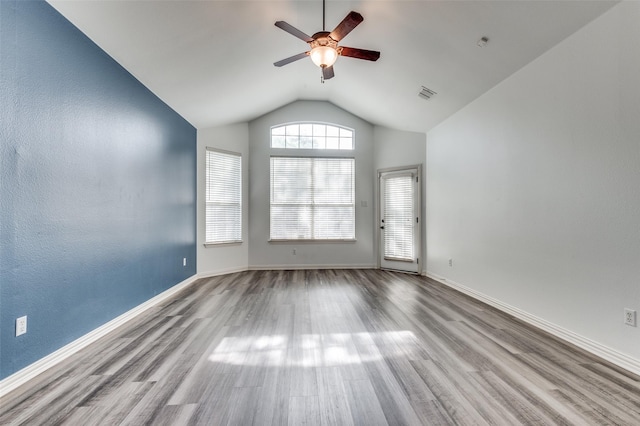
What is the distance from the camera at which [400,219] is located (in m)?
5.60

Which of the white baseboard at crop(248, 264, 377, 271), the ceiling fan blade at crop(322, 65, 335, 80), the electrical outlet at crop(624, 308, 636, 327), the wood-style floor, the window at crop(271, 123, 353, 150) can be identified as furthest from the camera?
the window at crop(271, 123, 353, 150)

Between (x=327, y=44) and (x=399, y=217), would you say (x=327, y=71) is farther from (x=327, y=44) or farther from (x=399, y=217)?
(x=399, y=217)

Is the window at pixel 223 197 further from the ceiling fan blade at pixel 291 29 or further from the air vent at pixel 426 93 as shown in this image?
the air vent at pixel 426 93

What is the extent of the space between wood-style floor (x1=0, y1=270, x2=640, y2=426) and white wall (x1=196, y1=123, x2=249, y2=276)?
74.5 inches

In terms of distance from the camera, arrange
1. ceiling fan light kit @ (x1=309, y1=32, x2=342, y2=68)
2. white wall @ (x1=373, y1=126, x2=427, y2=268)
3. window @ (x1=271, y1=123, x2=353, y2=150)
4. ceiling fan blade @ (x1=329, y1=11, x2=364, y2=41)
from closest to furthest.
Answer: ceiling fan blade @ (x1=329, y1=11, x2=364, y2=41) < ceiling fan light kit @ (x1=309, y1=32, x2=342, y2=68) < white wall @ (x1=373, y1=126, x2=427, y2=268) < window @ (x1=271, y1=123, x2=353, y2=150)

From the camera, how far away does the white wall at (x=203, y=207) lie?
502cm

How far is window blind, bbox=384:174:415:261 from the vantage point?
5465 mm

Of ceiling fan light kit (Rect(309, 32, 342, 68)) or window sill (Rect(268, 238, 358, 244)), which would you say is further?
window sill (Rect(268, 238, 358, 244))

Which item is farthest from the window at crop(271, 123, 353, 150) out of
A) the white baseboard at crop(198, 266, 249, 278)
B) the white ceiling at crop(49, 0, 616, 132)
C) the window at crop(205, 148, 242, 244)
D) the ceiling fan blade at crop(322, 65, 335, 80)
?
the ceiling fan blade at crop(322, 65, 335, 80)

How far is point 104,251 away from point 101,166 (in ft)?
2.66

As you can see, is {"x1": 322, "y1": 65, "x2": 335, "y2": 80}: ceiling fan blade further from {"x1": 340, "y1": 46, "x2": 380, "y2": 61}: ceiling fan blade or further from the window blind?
the window blind

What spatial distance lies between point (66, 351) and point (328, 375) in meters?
2.10

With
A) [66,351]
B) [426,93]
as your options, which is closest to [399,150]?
[426,93]

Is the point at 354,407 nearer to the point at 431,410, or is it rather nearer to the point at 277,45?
the point at 431,410
